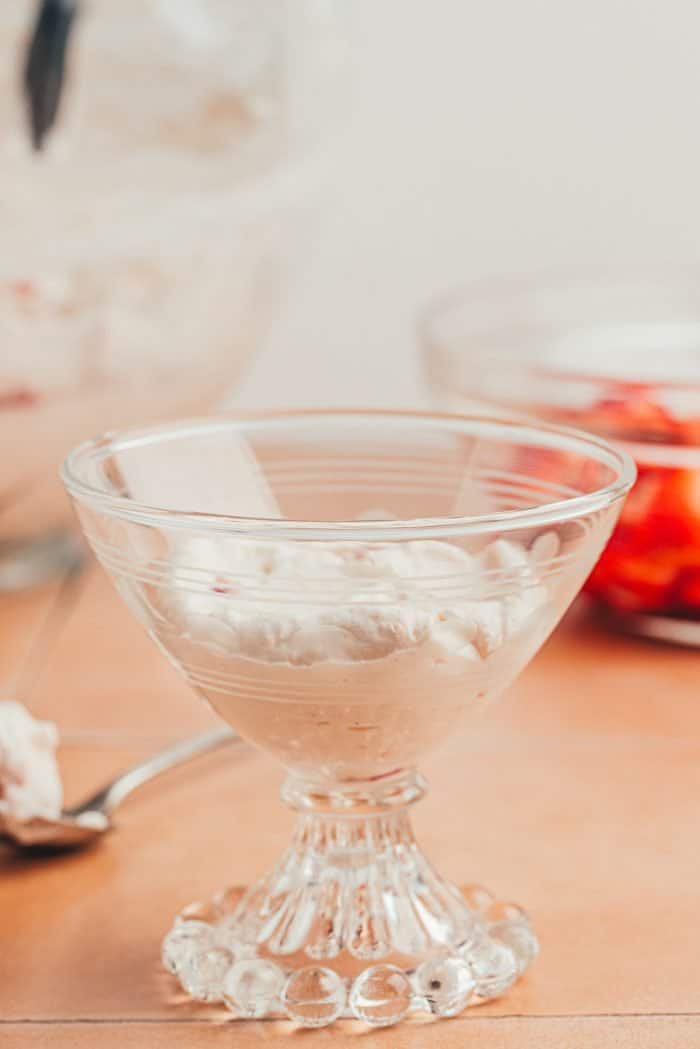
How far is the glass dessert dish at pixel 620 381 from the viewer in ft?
2.40

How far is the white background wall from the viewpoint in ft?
3.61

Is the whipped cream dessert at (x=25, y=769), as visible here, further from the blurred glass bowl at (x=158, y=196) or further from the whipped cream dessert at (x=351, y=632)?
the blurred glass bowl at (x=158, y=196)

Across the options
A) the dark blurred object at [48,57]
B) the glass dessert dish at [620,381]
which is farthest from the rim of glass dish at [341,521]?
the dark blurred object at [48,57]

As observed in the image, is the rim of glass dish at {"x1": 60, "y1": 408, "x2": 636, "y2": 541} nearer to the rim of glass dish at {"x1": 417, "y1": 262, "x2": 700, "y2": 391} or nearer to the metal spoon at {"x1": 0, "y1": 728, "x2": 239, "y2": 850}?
the metal spoon at {"x1": 0, "y1": 728, "x2": 239, "y2": 850}

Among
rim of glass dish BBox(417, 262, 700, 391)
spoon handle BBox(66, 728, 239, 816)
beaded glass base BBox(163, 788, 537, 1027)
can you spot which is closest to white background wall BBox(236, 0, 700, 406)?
rim of glass dish BBox(417, 262, 700, 391)

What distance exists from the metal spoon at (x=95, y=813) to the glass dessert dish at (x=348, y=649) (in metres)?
0.08

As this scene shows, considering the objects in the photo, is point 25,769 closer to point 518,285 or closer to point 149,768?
point 149,768

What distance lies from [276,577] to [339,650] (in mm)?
28

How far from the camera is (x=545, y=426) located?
51 centimetres

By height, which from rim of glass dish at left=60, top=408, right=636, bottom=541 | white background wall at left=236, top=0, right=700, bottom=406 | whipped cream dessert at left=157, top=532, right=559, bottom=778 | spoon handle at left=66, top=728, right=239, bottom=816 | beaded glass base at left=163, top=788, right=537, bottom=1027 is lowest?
spoon handle at left=66, top=728, right=239, bottom=816

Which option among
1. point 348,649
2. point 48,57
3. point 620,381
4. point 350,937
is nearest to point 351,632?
point 348,649

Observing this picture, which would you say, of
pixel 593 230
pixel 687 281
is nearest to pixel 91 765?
pixel 687 281

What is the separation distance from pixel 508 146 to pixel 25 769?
746 mm

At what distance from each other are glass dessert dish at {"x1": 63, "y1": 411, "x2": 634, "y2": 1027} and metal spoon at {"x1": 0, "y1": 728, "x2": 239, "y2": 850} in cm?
8
